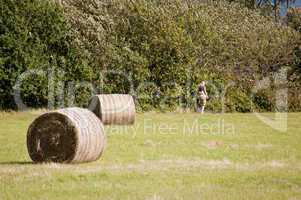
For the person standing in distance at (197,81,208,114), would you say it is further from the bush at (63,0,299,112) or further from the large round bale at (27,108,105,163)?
the large round bale at (27,108,105,163)

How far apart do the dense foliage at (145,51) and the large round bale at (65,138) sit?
15305 millimetres

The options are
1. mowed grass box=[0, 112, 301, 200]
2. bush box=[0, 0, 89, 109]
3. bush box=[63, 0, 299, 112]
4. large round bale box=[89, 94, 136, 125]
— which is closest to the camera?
mowed grass box=[0, 112, 301, 200]

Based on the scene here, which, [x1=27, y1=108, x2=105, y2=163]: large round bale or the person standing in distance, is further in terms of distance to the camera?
the person standing in distance

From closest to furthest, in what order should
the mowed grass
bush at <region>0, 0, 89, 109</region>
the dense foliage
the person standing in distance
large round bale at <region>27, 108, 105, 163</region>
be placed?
the mowed grass < large round bale at <region>27, 108, 105, 163</region> < bush at <region>0, 0, 89, 109</region> < the dense foliage < the person standing in distance

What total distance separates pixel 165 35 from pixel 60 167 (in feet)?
72.7

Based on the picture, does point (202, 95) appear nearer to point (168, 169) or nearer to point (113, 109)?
point (113, 109)

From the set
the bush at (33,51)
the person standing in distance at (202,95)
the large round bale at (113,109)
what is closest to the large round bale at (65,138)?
the large round bale at (113,109)

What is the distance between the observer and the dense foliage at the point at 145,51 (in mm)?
28750

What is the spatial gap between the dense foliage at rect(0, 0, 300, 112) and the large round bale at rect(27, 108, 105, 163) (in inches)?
603

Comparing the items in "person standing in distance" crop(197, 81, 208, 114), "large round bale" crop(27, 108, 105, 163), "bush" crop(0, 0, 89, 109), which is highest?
"bush" crop(0, 0, 89, 109)

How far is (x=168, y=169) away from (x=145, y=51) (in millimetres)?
21404

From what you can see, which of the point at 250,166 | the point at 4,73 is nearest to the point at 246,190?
the point at 250,166

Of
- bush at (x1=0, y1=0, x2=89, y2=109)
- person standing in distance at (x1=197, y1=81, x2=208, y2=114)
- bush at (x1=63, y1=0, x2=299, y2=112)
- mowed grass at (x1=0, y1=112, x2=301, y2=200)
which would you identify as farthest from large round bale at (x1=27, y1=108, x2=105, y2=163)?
person standing in distance at (x1=197, y1=81, x2=208, y2=114)

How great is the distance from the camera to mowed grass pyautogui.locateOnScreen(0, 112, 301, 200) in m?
9.62
